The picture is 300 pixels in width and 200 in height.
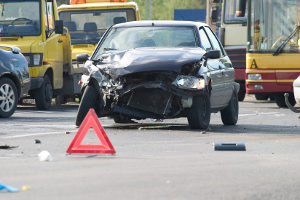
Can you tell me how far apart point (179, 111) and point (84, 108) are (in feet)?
4.39

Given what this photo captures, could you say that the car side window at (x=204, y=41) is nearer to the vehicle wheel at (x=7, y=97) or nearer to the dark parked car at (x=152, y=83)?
the dark parked car at (x=152, y=83)

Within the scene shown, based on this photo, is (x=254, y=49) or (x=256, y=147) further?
(x=254, y=49)

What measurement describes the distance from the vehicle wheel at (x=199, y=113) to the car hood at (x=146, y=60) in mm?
550

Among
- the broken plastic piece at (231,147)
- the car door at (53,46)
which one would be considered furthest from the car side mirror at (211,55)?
the car door at (53,46)

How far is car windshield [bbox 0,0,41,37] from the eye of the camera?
21328mm

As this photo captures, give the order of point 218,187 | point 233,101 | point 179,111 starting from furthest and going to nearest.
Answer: point 233,101 < point 179,111 < point 218,187

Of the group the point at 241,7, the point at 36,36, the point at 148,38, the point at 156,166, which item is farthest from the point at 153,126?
the point at 241,7

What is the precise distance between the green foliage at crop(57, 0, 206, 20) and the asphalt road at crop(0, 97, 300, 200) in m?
78.3

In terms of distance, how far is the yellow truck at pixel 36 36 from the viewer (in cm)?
2103

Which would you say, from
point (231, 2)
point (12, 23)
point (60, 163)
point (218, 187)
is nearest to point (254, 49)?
point (231, 2)

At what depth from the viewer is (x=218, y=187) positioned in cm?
756

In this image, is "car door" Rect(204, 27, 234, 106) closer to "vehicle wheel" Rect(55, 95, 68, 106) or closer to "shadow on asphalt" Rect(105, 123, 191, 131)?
"shadow on asphalt" Rect(105, 123, 191, 131)

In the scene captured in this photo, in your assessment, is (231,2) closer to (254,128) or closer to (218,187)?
(254,128)

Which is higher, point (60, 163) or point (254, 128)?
point (60, 163)
